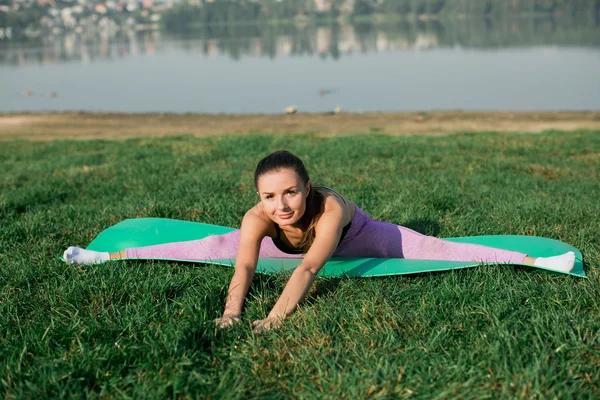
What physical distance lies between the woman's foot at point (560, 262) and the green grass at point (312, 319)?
6 cm

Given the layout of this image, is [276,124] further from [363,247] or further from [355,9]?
Result: [355,9]

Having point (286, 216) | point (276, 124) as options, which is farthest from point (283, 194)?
point (276, 124)

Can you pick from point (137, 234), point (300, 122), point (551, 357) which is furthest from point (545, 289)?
point (300, 122)

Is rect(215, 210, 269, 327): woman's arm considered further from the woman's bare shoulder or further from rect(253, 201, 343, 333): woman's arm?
the woman's bare shoulder

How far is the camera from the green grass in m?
2.12

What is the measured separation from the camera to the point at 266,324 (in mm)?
2590

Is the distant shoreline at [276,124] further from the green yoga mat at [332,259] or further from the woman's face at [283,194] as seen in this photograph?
the woman's face at [283,194]

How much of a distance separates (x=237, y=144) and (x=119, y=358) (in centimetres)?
632

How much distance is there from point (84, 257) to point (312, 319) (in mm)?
1501

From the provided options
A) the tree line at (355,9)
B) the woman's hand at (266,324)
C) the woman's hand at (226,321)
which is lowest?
the woman's hand at (266,324)

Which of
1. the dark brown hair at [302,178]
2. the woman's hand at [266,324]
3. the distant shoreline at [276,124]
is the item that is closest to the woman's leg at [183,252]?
the dark brown hair at [302,178]

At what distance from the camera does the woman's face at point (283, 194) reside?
2.81 m

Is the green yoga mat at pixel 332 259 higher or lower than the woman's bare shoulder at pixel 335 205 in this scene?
lower

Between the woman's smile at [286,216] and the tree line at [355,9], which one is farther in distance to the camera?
the tree line at [355,9]
